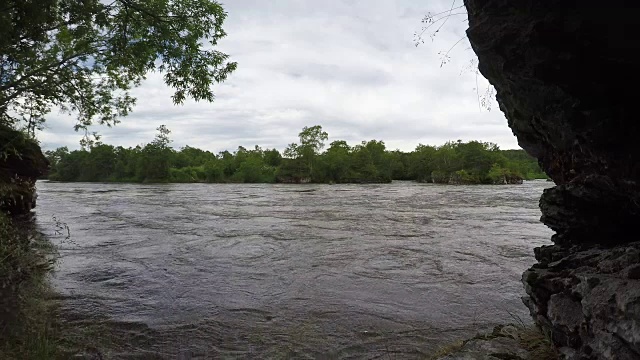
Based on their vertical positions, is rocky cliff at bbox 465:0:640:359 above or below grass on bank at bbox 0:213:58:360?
above

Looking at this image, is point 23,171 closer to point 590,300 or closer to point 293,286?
point 293,286

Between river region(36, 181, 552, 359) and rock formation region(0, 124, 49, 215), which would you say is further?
rock formation region(0, 124, 49, 215)

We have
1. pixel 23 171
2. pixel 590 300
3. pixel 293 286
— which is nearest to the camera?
pixel 590 300

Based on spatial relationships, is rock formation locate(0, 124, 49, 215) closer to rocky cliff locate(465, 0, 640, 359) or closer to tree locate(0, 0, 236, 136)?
tree locate(0, 0, 236, 136)

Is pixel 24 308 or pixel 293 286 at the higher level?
pixel 24 308

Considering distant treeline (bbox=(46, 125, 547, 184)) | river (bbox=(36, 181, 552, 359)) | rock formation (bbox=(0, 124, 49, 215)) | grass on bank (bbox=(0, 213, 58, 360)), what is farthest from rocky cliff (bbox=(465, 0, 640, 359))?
distant treeline (bbox=(46, 125, 547, 184))

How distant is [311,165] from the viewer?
311ft

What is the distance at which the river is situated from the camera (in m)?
6.21

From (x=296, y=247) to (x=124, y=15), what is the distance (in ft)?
29.7

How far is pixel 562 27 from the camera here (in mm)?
3350

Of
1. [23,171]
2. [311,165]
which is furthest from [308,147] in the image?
[23,171]

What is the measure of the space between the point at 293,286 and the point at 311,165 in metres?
85.7

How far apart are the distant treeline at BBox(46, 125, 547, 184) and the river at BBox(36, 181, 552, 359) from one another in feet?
229

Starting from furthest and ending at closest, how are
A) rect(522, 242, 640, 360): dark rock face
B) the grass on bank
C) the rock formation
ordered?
1. the rock formation
2. the grass on bank
3. rect(522, 242, 640, 360): dark rock face
